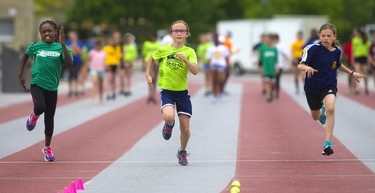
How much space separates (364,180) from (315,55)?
2723 millimetres

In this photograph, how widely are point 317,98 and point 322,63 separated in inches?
21.2

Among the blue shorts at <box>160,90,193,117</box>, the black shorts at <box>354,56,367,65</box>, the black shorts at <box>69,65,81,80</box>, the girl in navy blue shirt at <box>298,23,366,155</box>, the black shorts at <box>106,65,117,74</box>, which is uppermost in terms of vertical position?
the girl in navy blue shirt at <box>298,23,366,155</box>

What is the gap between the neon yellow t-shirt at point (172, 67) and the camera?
12250 millimetres

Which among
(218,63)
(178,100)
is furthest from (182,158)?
(218,63)

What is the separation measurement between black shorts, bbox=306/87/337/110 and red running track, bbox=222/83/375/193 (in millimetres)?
642

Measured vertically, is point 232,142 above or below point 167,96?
below

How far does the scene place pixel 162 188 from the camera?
1022 centimetres

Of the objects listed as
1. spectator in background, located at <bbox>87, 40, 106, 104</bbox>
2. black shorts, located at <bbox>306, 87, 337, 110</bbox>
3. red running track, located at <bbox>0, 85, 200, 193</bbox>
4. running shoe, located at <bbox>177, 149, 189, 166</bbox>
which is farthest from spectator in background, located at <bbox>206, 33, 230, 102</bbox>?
running shoe, located at <bbox>177, 149, 189, 166</bbox>

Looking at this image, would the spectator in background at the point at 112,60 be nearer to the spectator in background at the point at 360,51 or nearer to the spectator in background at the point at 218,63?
the spectator in background at the point at 218,63

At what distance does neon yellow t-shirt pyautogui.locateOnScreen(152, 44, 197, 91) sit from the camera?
12.2 m

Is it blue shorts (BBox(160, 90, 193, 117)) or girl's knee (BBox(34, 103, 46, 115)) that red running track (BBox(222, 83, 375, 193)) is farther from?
girl's knee (BBox(34, 103, 46, 115))

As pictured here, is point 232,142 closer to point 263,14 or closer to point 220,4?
point 263,14

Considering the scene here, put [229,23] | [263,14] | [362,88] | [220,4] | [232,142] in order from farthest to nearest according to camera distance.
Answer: [220,4]
[263,14]
[229,23]
[362,88]
[232,142]

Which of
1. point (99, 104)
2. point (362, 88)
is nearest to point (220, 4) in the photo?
point (362, 88)
